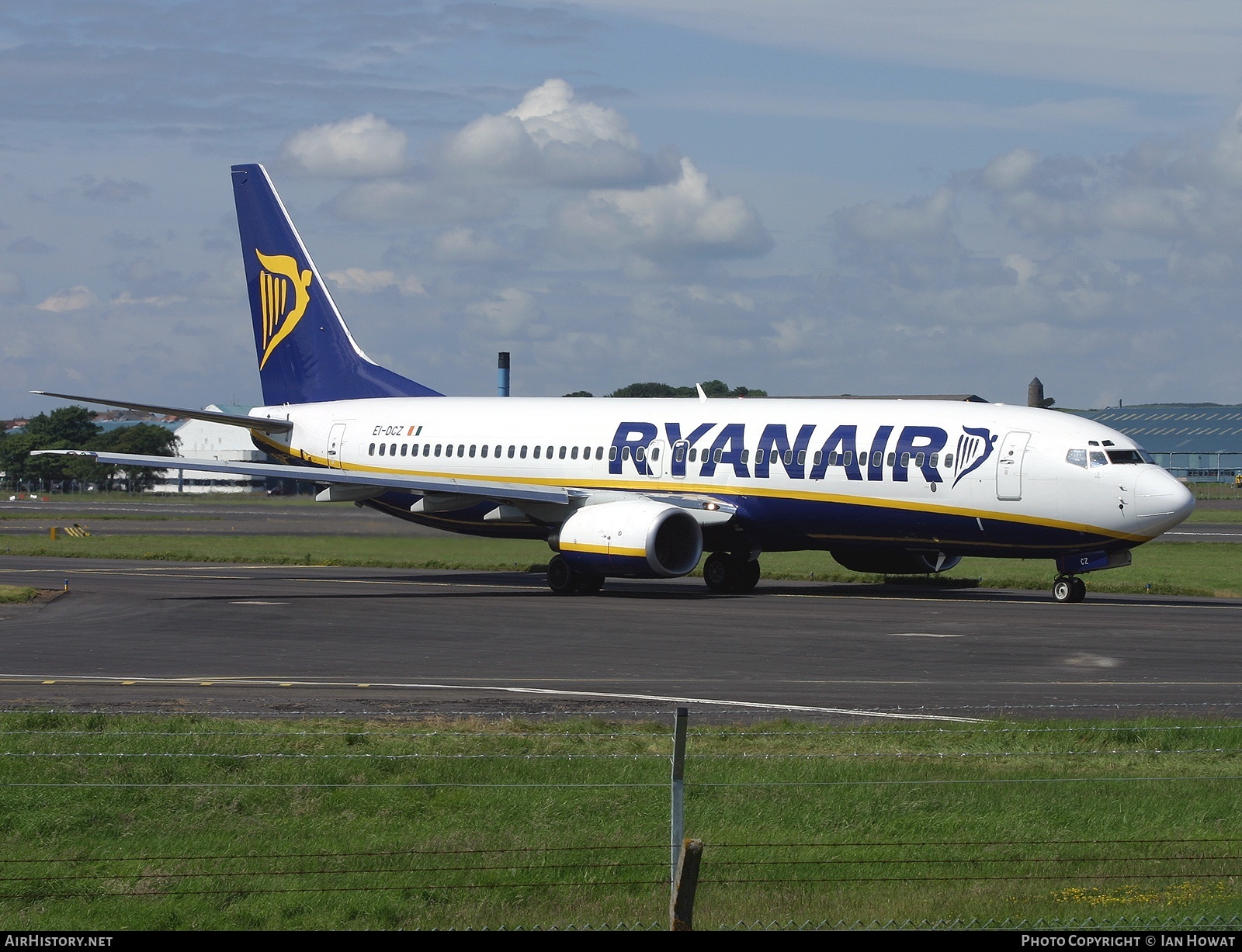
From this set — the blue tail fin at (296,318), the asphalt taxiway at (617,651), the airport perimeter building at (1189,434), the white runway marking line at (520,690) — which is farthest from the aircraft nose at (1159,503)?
the airport perimeter building at (1189,434)

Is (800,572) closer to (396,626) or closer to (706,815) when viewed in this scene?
(396,626)

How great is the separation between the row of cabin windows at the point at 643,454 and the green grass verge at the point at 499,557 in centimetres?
257

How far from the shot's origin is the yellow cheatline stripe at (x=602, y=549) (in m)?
35.1

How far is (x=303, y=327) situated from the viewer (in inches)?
1897

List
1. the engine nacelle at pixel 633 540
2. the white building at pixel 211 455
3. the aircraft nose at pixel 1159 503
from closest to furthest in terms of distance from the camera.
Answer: the aircraft nose at pixel 1159 503 → the engine nacelle at pixel 633 540 → the white building at pixel 211 455

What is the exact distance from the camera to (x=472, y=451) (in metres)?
42.8

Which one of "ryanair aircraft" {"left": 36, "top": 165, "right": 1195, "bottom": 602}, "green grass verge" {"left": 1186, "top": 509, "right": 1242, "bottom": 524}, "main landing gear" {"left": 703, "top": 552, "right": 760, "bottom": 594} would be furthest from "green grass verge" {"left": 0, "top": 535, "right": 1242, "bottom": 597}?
"green grass verge" {"left": 1186, "top": 509, "right": 1242, "bottom": 524}

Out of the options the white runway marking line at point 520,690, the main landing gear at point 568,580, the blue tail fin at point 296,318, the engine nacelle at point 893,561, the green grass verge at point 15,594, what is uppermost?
Result: the blue tail fin at point 296,318

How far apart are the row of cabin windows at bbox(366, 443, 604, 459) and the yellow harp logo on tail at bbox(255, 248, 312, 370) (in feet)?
20.5

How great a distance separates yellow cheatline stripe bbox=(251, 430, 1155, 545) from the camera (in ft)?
108

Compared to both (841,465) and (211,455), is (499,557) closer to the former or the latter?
(841,465)

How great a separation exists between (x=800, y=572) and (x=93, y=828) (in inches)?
1351

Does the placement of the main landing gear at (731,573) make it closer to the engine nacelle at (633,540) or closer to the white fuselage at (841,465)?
the white fuselage at (841,465)

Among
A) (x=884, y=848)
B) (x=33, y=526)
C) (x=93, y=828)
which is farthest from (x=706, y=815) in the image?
(x=33, y=526)
